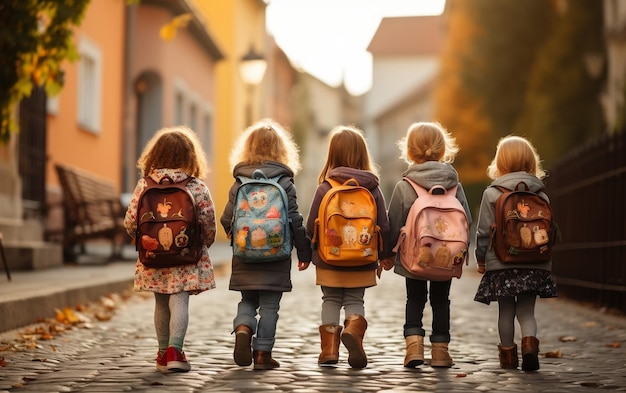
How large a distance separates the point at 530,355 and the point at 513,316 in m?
0.32

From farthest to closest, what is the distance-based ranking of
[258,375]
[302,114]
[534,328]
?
[302,114], [534,328], [258,375]

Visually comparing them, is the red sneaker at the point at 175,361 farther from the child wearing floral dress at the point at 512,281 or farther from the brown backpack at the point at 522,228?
the brown backpack at the point at 522,228

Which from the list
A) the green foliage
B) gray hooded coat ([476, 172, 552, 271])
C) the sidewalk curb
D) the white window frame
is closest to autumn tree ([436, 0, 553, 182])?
the white window frame

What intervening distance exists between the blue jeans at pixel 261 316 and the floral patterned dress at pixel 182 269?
0.77 feet

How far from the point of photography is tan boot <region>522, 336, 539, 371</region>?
20.2 ft

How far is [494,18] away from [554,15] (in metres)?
1.98

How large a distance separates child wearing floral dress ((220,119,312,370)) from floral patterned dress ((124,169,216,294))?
12 cm

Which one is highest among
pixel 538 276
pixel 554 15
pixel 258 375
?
pixel 554 15

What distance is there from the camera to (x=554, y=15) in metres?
34.8

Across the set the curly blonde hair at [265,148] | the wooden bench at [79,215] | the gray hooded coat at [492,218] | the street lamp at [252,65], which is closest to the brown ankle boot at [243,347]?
the curly blonde hair at [265,148]

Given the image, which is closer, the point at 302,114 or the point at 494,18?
the point at 494,18

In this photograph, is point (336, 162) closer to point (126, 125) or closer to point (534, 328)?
point (534, 328)

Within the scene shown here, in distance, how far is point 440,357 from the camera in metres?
6.35

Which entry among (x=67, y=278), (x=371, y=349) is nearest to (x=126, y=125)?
(x=67, y=278)
